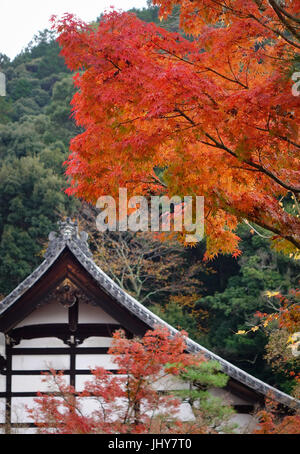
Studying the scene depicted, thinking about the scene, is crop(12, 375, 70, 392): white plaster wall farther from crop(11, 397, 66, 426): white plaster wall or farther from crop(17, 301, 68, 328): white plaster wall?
crop(17, 301, 68, 328): white plaster wall

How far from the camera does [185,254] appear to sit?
22.7 metres

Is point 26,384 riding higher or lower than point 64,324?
lower

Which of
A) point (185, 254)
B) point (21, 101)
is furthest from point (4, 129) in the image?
point (185, 254)

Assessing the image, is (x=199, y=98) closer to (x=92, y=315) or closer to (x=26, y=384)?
(x=92, y=315)

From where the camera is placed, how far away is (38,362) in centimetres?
759

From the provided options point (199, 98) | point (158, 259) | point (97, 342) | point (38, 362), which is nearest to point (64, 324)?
point (97, 342)

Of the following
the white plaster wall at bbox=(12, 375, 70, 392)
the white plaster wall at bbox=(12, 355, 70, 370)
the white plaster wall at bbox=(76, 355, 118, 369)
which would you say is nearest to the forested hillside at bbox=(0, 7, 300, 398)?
the white plaster wall at bbox=(76, 355, 118, 369)

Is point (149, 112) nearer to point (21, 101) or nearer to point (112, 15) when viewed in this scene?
point (112, 15)

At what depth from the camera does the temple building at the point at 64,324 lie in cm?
734

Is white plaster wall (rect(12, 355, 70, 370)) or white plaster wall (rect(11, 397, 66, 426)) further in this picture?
white plaster wall (rect(12, 355, 70, 370))

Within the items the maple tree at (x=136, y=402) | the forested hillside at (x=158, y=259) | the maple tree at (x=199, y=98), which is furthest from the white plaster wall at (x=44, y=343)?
the forested hillside at (x=158, y=259)

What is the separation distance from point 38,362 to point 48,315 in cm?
67

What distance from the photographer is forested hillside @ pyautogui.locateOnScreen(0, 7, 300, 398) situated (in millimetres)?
19031
